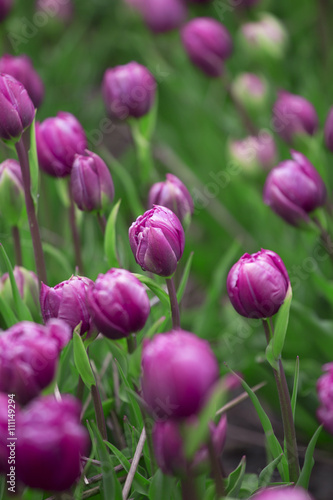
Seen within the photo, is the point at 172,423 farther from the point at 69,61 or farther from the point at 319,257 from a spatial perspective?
the point at 69,61

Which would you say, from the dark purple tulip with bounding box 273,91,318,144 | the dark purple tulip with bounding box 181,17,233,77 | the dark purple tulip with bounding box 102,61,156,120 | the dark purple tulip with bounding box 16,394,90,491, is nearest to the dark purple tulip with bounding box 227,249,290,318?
the dark purple tulip with bounding box 16,394,90,491

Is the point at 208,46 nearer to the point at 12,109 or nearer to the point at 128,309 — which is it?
the point at 12,109

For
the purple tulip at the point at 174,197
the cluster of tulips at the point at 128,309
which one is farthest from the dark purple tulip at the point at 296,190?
the purple tulip at the point at 174,197

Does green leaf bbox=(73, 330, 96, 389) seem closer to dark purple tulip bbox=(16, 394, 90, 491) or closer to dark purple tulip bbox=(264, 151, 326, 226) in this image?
dark purple tulip bbox=(16, 394, 90, 491)

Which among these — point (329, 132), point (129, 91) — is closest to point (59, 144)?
point (129, 91)

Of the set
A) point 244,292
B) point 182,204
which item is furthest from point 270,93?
point 244,292

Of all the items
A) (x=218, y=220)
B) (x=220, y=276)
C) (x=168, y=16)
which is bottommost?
(x=218, y=220)

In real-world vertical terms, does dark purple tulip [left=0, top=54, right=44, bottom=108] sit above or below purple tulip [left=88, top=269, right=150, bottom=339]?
below
